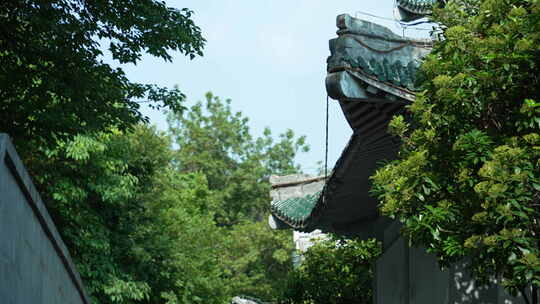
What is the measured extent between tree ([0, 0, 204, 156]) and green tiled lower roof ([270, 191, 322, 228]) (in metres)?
5.23

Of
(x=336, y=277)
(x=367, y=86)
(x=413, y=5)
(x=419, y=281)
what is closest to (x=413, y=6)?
(x=413, y=5)

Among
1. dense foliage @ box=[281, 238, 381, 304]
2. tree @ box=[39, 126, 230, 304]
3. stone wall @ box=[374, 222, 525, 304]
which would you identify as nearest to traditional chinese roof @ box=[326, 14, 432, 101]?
stone wall @ box=[374, 222, 525, 304]

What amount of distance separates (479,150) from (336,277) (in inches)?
439

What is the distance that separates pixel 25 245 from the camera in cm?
778

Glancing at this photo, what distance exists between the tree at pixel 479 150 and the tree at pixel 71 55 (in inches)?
210

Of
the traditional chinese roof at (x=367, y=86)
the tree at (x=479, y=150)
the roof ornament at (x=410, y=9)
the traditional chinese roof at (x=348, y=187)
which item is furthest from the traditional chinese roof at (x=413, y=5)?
the tree at (x=479, y=150)

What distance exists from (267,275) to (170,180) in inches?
681

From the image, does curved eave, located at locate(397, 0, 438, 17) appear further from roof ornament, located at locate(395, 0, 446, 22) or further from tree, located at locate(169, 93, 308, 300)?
tree, located at locate(169, 93, 308, 300)

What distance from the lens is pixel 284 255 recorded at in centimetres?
4588

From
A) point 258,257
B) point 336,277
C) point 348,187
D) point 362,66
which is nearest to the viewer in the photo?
point 362,66

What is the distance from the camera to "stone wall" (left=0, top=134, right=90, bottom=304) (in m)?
6.86

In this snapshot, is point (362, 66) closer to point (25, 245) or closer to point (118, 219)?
point (25, 245)

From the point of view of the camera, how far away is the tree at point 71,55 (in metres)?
12.2

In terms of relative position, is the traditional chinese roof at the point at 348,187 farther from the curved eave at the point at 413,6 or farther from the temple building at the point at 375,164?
the curved eave at the point at 413,6
